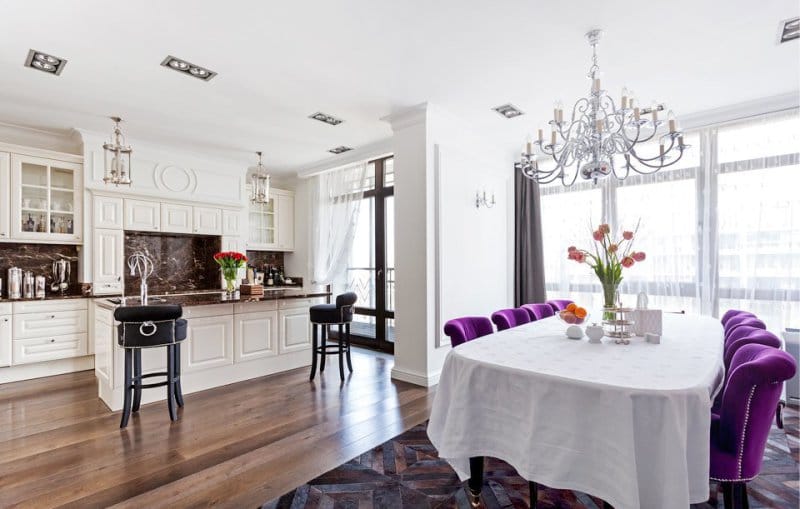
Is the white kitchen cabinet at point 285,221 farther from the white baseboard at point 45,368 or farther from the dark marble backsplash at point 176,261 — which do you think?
the white baseboard at point 45,368

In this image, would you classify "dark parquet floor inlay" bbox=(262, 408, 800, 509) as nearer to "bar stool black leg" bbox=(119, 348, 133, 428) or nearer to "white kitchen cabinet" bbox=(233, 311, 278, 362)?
"bar stool black leg" bbox=(119, 348, 133, 428)

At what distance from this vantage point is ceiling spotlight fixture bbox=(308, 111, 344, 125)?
4207mm

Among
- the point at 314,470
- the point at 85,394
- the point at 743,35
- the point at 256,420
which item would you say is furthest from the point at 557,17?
the point at 85,394

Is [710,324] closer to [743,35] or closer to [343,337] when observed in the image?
[743,35]

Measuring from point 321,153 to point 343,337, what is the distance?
267cm

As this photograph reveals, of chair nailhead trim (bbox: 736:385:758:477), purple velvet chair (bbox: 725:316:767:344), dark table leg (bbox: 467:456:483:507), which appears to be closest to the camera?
chair nailhead trim (bbox: 736:385:758:477)

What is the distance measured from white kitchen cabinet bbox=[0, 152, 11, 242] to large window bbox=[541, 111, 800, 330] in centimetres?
663

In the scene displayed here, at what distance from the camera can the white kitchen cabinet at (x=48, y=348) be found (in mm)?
4242

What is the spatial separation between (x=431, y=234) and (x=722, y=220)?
2.86 meters

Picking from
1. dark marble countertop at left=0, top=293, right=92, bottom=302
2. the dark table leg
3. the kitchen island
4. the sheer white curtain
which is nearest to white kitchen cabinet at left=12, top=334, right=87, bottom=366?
dark marble countertop at left=0, top=293, right=92, bottom=302

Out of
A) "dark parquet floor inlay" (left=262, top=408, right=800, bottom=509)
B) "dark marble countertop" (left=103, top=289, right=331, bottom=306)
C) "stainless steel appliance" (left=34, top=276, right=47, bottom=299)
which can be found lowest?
"dark parquet floor inlay" (left=262, top=408, right=800, bottom=509)

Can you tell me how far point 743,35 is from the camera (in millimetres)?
2717

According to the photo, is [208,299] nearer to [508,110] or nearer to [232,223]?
[232,223]

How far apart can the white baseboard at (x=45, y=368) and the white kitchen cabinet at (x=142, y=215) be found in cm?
166
